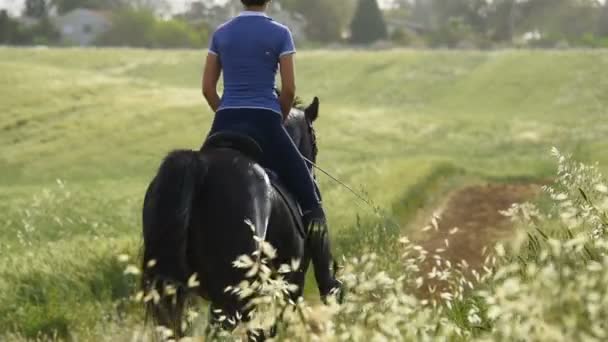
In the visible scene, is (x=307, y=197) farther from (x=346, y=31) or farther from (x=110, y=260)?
(x=346, y=31)

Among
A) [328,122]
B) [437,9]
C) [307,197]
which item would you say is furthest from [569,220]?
[437,9]

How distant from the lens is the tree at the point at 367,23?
96.2 metres

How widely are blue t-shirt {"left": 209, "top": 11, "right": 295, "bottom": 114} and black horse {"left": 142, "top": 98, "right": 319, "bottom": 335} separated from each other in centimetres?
63

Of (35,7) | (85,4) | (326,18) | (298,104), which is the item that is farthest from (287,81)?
(85,4)

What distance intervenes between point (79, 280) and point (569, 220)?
6993mm

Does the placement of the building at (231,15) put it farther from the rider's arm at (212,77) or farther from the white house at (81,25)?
the rider's arm at (212,77)

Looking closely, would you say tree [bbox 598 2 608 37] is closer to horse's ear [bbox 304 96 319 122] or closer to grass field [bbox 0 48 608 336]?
grass field [bbox 0 48 608 336]

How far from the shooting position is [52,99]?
117 ft

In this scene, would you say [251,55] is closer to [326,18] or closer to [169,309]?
[169,309]

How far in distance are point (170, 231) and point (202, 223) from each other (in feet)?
0.92

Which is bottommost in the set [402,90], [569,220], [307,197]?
[402,90]

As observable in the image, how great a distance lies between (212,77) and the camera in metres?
6.95

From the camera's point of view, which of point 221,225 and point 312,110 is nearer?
point 221,225

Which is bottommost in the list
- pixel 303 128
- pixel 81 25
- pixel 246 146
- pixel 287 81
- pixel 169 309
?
pixel 81 25
